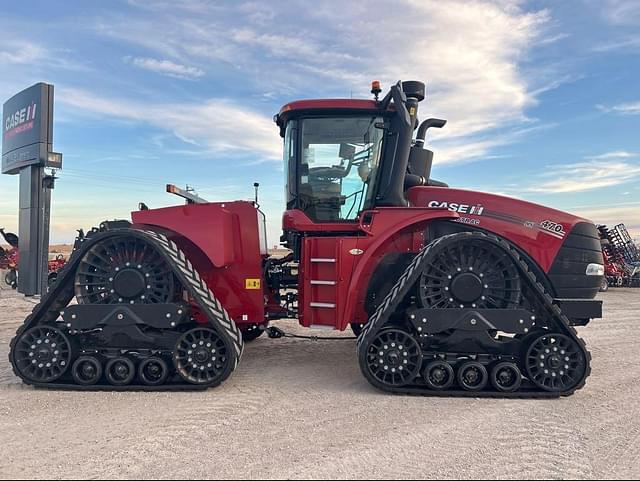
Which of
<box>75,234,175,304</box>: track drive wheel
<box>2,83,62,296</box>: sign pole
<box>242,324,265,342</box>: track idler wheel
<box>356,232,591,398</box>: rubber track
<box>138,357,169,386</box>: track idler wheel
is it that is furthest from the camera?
<box>2,83,62,296</box>: sign pole

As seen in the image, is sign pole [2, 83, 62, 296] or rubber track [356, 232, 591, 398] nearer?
rubber track [356, 232, 591, 398]

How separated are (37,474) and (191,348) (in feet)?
6.57

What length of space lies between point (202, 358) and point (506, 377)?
10.3 feet

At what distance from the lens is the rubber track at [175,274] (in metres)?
5.14

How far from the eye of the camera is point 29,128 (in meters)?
15.7

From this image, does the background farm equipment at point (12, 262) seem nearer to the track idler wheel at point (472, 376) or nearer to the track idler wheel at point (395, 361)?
the track idler wheel at point (395, 361)

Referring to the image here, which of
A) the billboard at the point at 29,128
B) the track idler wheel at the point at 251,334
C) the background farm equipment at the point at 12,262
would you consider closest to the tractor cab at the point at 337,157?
the track idler wheel at the point at 251,334

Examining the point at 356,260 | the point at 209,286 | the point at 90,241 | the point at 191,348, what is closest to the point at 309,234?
the point at 356,260

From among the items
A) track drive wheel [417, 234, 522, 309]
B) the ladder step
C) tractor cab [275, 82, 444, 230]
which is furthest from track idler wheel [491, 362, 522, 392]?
tractor cab [275, 82, 444, 230]

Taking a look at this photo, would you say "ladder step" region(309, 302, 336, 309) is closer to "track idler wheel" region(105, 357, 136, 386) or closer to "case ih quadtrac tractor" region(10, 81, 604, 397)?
"case ih quadtrac tractor" region(10, 81, 604, 397)

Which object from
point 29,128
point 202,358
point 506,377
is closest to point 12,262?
point 29,128

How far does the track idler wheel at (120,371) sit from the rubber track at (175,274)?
2.5 inches

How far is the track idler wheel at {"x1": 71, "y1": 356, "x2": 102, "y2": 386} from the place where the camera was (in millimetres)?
5133

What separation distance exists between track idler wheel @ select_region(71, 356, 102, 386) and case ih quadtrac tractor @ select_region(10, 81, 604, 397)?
0.02m
